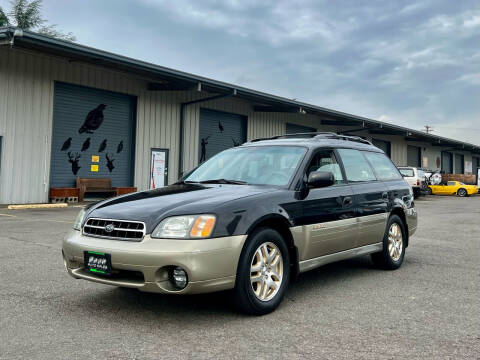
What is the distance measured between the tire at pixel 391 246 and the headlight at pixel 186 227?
309 cm

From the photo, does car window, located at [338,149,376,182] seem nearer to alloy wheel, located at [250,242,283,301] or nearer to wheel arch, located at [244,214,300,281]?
wheel arch, located at [244,214,300,281]

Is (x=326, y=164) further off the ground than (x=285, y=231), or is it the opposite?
(x=326, y=164)

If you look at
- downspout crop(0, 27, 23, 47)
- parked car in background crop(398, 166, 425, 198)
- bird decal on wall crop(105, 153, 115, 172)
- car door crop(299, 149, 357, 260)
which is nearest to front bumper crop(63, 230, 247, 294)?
car door crop(299, 149, 357, 260)

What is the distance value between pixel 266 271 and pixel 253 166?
1332 mm

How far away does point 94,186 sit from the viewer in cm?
1767

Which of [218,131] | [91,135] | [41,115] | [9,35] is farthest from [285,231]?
[218,131]

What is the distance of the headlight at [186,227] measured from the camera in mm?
3605

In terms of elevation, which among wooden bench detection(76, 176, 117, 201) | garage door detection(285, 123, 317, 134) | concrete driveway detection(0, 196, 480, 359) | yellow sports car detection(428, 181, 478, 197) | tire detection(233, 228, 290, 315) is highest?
garage door detection(285, 123, 317, 134)

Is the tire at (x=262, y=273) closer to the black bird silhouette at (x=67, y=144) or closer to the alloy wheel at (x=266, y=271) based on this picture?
the alloy wheel at (x=266, y=271)

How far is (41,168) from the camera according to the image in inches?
631

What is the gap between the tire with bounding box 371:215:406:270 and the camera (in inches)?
234

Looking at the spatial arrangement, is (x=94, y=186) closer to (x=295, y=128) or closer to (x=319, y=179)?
(x=295, y=128)

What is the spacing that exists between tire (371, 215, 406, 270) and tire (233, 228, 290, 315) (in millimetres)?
2161

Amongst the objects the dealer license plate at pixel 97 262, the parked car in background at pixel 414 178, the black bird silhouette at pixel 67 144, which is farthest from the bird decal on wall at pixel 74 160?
the parked car in background at pixel 414 178
